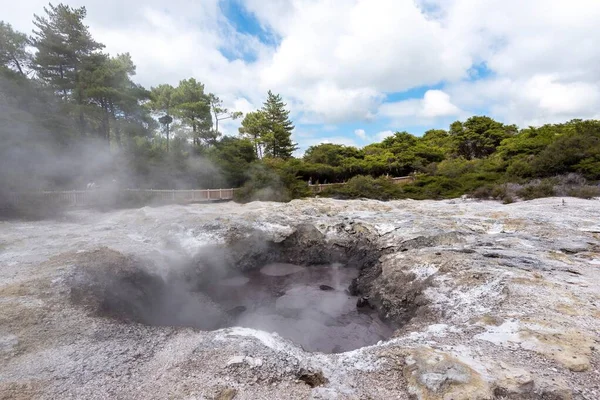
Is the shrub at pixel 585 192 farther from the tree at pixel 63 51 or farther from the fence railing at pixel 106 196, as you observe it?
the tree at pixel 63 51

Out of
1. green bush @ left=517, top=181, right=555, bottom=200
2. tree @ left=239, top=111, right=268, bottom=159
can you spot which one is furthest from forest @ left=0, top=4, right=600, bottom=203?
tree @ left=239, top=111, right=268, bottom=159

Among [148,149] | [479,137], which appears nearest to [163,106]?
[148,149]

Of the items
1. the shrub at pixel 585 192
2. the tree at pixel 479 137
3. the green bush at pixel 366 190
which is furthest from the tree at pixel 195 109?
the tree at pixel 479 137

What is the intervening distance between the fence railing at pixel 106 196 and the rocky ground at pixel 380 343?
7.62 ft

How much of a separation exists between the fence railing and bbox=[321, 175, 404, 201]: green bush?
20.8 feet

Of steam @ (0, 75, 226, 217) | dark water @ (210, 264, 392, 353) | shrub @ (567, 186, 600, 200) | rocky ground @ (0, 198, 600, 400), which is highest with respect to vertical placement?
steam @ (0, 75, 226, 217)

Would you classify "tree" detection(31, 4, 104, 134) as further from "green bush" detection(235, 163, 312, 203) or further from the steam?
"green bush" detection(235, 163, 312, 203)

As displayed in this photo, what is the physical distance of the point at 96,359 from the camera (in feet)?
11.9

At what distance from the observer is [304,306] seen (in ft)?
24.4

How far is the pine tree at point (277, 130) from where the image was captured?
2978 centimetres

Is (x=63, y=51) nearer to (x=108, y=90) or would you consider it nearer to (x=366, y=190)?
(x=108, y=90)

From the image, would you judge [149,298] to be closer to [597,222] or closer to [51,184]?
[51,184]

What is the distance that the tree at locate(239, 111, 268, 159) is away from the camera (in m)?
29.5

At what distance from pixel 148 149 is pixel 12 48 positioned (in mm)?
7896
